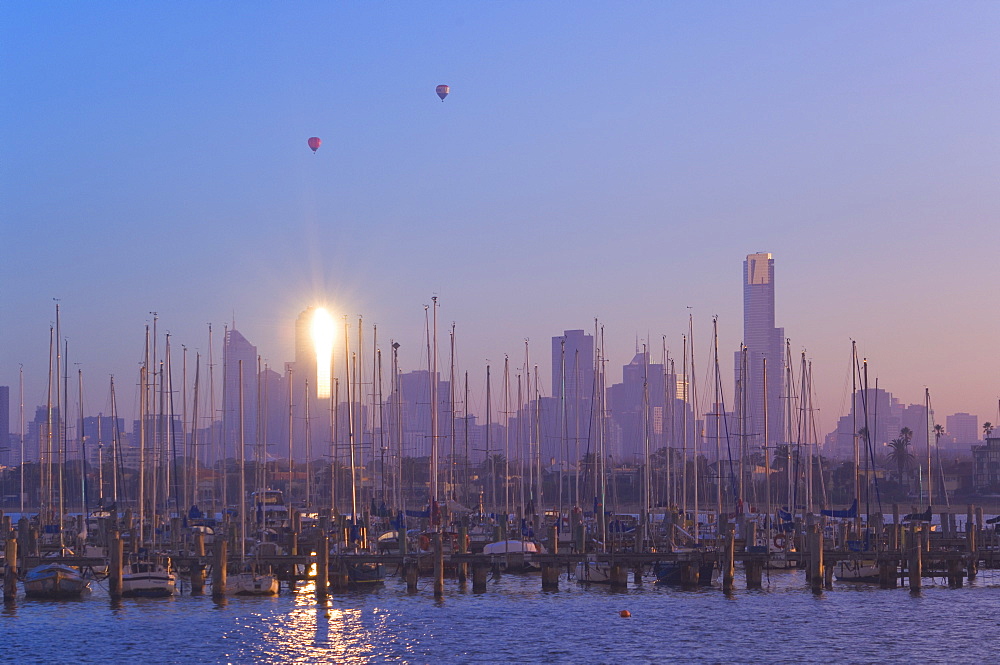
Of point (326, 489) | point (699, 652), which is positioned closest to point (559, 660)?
point (699, 652)

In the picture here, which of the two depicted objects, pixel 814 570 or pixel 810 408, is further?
pixel 810 408

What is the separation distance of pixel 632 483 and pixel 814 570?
120 meters

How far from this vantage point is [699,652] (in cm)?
4856

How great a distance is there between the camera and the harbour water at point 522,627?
48.2 metres

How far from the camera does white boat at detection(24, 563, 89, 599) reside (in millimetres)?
59656

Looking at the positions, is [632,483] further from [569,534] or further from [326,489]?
[569,534]

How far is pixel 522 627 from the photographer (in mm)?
53812

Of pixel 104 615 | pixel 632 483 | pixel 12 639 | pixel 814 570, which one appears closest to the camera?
pixel 12 639

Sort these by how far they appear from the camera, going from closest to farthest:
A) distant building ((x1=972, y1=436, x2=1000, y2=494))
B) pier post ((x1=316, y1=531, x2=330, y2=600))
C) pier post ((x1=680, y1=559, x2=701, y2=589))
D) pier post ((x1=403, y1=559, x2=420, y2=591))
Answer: pier post ((x1=316, y1=531, x2=330, y2=600))
pier post ((x1=403, y1=559, x2=420, y2=591))
pier post ((x1=680, y1=559, x2=701, y2=589))
distant building ((x1=972, y1=436, x2=1000, y2=494))

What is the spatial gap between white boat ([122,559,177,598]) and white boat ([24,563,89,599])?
2469mm

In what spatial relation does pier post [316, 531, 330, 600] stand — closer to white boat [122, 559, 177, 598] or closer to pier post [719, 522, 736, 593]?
white boat [122, 559, 177, 598]

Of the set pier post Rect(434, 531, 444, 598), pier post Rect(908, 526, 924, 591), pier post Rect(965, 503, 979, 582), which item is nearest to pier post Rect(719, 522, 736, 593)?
pier post Rect(908, 526, 924, 591)

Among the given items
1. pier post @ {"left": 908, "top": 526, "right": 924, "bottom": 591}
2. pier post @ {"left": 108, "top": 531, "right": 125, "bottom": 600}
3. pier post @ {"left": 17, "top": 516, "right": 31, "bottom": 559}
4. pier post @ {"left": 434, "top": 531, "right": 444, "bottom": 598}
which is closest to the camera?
pier post @ {"left": 108, "top": 531, "right": 125, "bottom": 600}

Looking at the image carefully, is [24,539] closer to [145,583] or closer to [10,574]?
[10,574]
